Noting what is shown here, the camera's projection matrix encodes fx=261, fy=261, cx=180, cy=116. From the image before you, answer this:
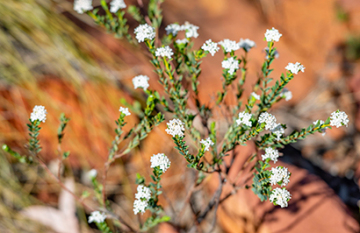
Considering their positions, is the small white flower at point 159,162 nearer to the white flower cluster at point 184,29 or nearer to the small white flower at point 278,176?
the small white flower at point 278,176

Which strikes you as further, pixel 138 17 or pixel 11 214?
pixel 11 214

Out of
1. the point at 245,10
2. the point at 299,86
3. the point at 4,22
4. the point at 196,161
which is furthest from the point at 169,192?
the point at 245,10

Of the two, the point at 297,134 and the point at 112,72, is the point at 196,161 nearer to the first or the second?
the point at 297,134

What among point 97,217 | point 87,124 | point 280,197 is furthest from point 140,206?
point 87,124

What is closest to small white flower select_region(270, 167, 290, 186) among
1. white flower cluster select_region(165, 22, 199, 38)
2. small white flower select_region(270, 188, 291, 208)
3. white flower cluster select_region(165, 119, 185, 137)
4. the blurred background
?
small white flower select_region(270, 188, 291, 208)

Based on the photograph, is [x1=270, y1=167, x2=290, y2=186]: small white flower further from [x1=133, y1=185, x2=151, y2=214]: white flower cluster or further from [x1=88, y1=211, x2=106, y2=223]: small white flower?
[x1=88, y1=211, x2=106, y2=223]: small white flower

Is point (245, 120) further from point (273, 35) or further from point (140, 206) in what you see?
point (140, 206)

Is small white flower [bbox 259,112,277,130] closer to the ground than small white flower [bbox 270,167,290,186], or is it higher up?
higher up

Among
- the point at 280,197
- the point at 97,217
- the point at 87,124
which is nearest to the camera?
the point at 280,197

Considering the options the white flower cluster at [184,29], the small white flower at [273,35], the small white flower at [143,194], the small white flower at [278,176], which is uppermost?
the white flower cluster at [184,29]

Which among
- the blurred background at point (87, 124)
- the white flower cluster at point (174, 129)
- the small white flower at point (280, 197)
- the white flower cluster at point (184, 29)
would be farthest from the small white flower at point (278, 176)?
the blurred background at point (87, 124)

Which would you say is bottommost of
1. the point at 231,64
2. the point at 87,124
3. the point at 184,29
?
the point at 231,64
